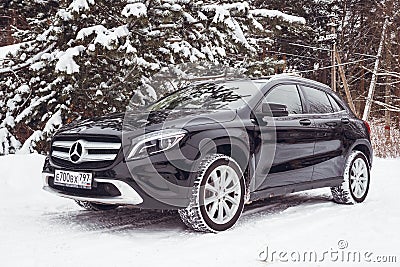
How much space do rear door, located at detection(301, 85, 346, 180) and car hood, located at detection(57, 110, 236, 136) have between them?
1.32 metres

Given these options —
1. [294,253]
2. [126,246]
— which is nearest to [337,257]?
[294,253]

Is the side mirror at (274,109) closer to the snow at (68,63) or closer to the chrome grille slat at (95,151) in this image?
the chrome grille slat at (95,151)

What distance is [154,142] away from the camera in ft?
13.4

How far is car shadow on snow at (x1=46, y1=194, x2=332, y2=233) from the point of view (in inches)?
179

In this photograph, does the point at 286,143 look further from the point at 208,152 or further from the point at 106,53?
the point at 106,53

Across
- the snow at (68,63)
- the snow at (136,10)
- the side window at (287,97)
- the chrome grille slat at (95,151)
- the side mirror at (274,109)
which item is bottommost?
the chrome grille slat at (95,151)

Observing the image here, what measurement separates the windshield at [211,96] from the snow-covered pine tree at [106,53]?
300cm

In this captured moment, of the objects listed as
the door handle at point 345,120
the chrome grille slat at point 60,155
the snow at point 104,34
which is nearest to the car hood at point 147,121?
the chrome grille slat at point 60,155

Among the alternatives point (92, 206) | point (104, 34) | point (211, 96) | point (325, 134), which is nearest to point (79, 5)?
point (104, 34)

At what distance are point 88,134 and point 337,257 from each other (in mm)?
2289

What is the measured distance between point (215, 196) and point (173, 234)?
0.49m

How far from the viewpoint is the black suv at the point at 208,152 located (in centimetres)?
405

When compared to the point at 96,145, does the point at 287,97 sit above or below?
above

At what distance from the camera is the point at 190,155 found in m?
4.12
